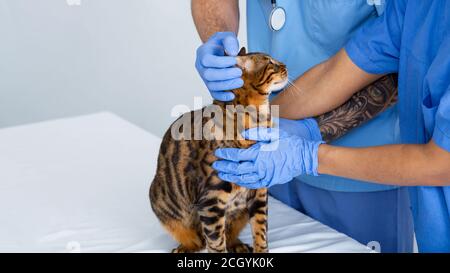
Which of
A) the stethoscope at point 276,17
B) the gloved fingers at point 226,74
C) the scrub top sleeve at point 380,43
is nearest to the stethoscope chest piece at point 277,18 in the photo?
the stethoscope at point 276,17

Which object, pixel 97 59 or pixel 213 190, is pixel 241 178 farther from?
pixel 97 59

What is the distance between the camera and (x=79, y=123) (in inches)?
86.8

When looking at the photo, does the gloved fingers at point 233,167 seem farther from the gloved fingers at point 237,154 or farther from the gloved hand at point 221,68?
the gloved hand at point 221,68

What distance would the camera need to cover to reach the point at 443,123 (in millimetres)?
987

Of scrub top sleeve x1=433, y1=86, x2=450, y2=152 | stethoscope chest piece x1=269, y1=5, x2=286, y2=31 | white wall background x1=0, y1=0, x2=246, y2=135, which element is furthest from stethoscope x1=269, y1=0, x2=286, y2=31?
white wall background x1=0, y1=0, x2=246, y2=135

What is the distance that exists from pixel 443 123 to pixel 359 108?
45cm

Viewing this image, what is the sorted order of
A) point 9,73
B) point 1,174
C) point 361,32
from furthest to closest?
point 9,73 < point 1,174 < point 361,32

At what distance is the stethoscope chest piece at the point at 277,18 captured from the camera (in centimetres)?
144

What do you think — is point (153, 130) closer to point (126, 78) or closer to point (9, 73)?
point (126, 78)

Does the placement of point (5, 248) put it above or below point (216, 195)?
below

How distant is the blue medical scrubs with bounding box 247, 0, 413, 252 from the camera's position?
56.2 inches

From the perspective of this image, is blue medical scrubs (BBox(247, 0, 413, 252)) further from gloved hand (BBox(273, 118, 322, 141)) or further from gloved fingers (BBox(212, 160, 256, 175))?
gloved fingers (BBox(212, 160, 256, 175))
